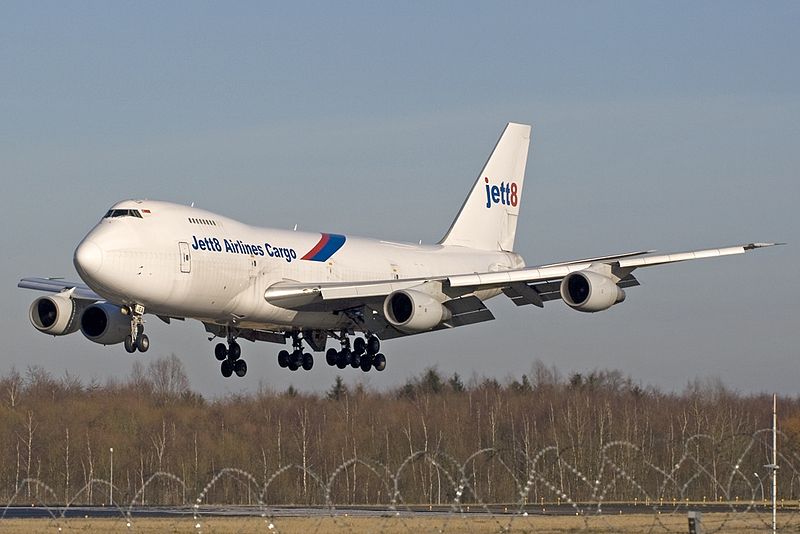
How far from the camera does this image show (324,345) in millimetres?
52094

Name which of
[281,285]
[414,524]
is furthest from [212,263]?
[414,524]

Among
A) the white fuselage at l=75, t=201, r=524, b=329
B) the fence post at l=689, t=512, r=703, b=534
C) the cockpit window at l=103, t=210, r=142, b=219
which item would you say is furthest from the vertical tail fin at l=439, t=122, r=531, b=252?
the fence post at l=689, t=512, r=703, b=534

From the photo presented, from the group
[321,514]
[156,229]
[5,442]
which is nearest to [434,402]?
[5,442]

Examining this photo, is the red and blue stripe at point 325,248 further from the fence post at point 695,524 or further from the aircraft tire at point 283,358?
the fence post at point 695,524

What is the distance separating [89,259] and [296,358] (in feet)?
37.2

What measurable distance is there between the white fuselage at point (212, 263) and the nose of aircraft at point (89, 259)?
0.03 m

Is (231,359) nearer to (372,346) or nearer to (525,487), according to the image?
(372,346)

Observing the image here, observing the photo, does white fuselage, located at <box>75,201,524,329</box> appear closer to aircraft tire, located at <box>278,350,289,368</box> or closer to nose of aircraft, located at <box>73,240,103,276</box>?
nose of aircraft, located at <box>73,240,103,276</box>

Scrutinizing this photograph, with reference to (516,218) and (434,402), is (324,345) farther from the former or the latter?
(434,402)

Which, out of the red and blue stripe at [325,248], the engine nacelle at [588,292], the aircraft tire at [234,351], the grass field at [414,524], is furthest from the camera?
the aircraft tire at [234,351]

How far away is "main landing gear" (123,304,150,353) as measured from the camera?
146 ft

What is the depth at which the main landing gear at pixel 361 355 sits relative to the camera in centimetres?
5191

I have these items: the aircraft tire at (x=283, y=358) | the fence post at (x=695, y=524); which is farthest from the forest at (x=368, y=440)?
the fence post at (x=695, y=524)

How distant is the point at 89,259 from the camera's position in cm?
4266
